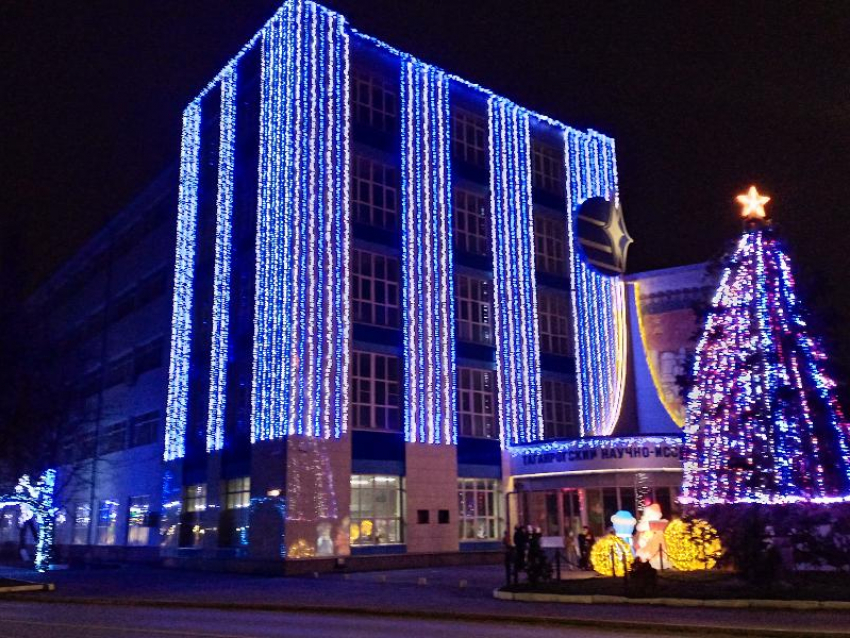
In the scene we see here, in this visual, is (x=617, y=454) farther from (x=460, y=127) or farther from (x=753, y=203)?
(x=460, y=127)

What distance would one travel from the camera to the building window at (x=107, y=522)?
48625 mm

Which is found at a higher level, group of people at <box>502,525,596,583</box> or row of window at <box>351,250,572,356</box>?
row of window at <box>351,250,572,356</box>

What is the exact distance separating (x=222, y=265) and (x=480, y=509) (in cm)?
1637

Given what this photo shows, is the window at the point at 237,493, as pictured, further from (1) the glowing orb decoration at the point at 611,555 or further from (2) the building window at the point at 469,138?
(2) the building window at the point at 469,138

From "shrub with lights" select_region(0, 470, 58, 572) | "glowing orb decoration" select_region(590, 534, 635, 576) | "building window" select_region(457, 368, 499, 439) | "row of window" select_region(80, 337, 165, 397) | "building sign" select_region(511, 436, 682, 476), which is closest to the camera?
"glowing orb decoration" select_region(590, 534, 635, 576)

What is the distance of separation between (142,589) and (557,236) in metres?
28.8

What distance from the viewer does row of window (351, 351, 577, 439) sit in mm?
35562

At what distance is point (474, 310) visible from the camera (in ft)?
136

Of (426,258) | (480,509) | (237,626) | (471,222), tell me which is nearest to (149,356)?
(426,258)

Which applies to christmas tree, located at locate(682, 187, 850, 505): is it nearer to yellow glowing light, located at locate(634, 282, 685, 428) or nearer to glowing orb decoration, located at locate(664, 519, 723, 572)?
glowing orb decoration, located at locate(664, 519, 723, 572)

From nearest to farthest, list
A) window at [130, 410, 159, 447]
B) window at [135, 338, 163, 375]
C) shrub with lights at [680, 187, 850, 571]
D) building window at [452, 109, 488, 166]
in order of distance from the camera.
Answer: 1. shrub with lights at [680, 187, 850, 571]
2. building window at [452, 109, 488, 166]
3. window at [130, 410, 159, 447]
4. window at [135, 338, 163, 375]

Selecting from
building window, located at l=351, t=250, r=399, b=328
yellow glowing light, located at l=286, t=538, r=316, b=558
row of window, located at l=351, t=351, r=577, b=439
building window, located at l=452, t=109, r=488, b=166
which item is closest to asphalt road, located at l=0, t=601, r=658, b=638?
yellow glowing light, located at l=286, t=538, r=316, b=558

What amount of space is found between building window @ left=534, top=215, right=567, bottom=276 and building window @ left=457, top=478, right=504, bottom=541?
12.2 meters

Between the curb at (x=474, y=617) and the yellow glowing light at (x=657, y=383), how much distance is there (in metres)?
28.8
